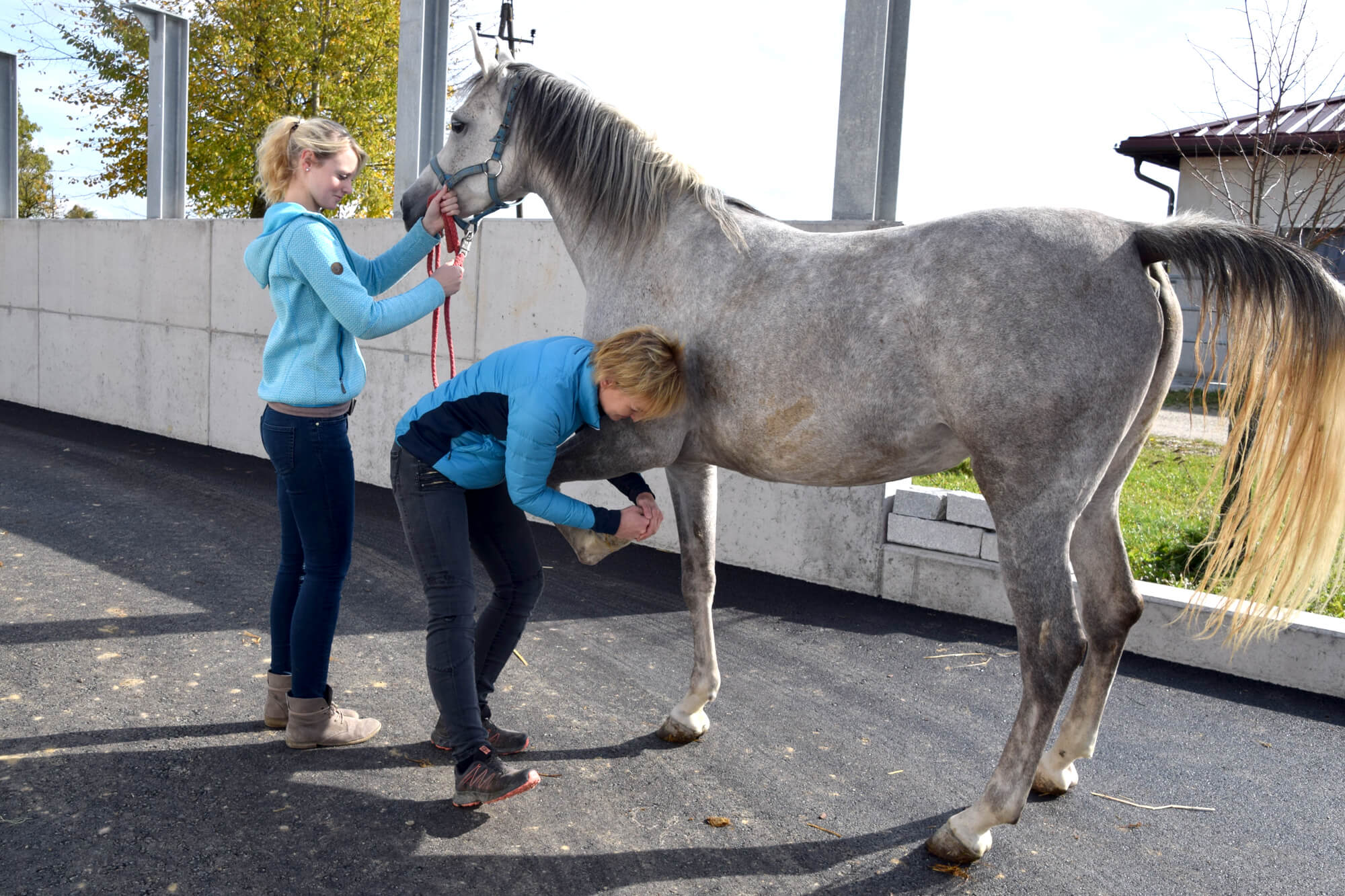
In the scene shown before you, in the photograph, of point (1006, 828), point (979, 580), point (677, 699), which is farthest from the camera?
point (979, 580)

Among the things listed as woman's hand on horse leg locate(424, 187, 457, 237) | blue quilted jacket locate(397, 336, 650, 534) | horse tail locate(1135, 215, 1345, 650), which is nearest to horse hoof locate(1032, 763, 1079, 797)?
horse tail locate(1135, 215, 1345, 650)

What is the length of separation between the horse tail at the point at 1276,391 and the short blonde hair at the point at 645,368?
4.06 ft

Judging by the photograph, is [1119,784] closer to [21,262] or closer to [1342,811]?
[1342,811]

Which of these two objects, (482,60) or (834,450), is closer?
(834,450)

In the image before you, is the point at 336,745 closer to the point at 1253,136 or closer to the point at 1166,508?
the point at 1166,508

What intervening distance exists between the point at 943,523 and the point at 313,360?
121 inches

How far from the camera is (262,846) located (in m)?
2.33

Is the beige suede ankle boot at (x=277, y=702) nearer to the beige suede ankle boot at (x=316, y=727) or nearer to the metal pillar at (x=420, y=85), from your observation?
the beige suede ankle boot at (x=316, y=727)

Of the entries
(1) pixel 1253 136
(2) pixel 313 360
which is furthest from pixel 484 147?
(1) pixel 1253 136

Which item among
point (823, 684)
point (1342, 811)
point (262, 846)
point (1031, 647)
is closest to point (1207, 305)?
point (1031, 647)

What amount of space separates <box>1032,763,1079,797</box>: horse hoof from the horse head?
2.47 metres

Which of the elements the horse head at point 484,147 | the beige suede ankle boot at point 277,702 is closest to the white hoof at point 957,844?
the beige suede ankle boot at point 277,702

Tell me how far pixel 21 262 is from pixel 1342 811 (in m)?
11.6

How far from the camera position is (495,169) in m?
3.02
